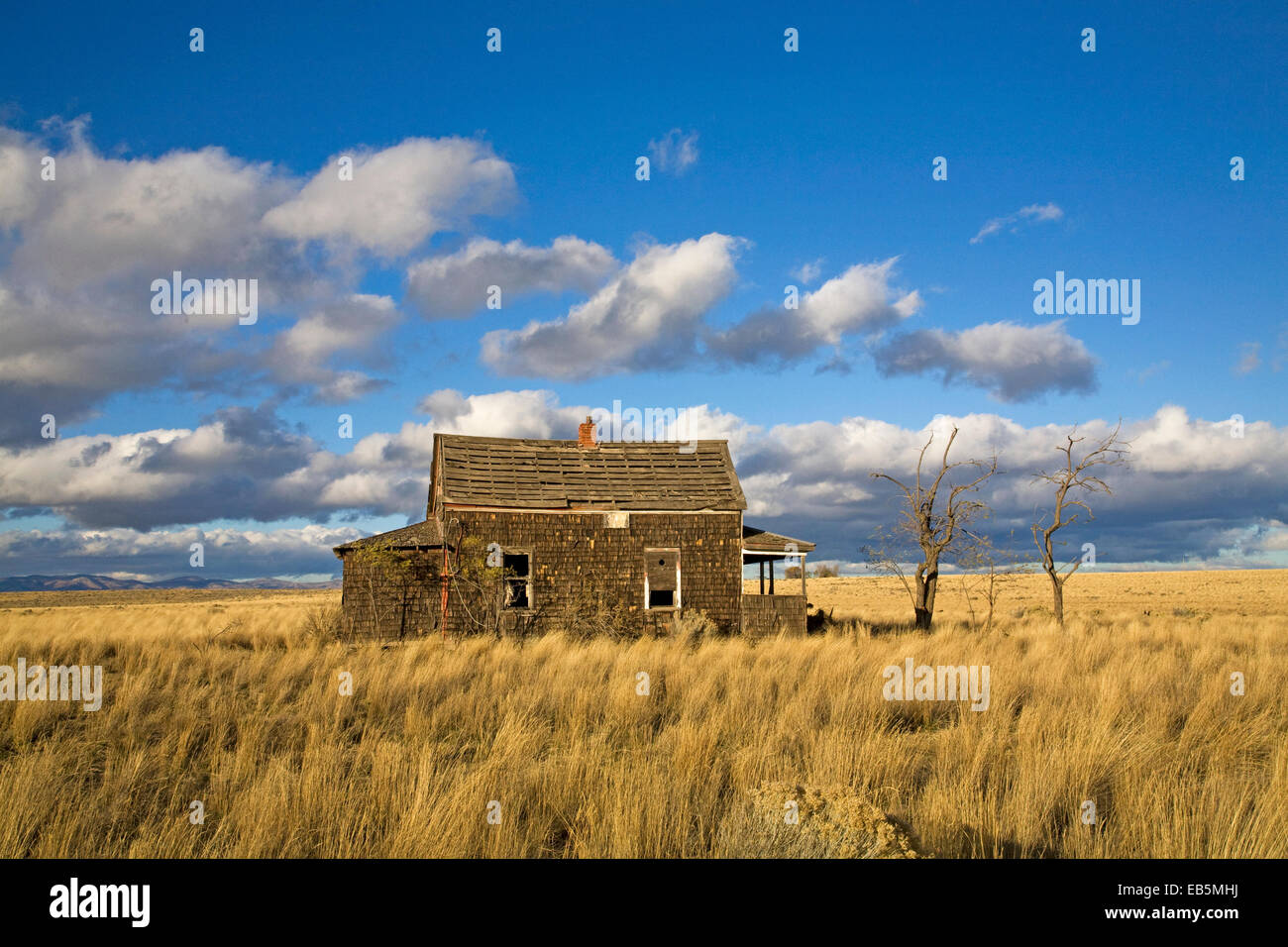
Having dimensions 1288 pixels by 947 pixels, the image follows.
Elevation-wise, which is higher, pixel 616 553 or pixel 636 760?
pixel 616 553

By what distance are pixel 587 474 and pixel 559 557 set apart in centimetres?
231

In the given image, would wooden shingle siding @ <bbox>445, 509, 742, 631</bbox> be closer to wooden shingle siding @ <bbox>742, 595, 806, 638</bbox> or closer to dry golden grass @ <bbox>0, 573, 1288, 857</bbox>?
wooden shingle siding @ <bbox>742, 595, 806, 638</bbox>

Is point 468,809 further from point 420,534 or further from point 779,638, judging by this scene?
point 420,534

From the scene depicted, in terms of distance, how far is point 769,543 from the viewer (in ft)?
61.6

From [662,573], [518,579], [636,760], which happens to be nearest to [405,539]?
[518,579]

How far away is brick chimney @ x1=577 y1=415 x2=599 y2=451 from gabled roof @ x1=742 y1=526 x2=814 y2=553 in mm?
4582

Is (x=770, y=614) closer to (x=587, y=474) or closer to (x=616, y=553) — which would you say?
(x=616, y=553)

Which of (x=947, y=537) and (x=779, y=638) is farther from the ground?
(x=947, y=537)

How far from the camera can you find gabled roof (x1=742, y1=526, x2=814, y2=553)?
18.2 meters
